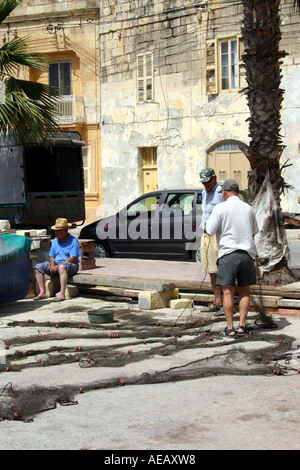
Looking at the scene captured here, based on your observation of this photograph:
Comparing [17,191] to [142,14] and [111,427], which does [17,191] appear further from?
[111,427]

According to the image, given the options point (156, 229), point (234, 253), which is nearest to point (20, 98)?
point (156, 229)

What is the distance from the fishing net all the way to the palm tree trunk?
166 cm

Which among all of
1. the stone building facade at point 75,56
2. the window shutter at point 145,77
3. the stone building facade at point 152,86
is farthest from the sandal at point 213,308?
the stone building facade at point 75,56

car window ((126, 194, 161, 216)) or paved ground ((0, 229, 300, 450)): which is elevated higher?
car window ((126, 194, 161, 216))

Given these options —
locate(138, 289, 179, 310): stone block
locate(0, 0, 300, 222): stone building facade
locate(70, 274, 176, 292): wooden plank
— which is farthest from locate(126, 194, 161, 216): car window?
locate(0, 0, 300, 222): stone building facade

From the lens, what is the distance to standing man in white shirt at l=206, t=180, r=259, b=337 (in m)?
7.89

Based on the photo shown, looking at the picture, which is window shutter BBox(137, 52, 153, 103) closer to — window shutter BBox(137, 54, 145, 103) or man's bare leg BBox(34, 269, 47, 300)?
window shutter BBox(137, 54, 145, 103)

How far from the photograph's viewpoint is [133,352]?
281 inches

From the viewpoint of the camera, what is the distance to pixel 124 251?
15.0 meters

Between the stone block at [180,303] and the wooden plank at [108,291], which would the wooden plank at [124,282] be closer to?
the wooden plank at [108,291]

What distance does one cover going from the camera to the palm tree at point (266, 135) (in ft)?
34.3

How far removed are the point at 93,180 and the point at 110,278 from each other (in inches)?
797
